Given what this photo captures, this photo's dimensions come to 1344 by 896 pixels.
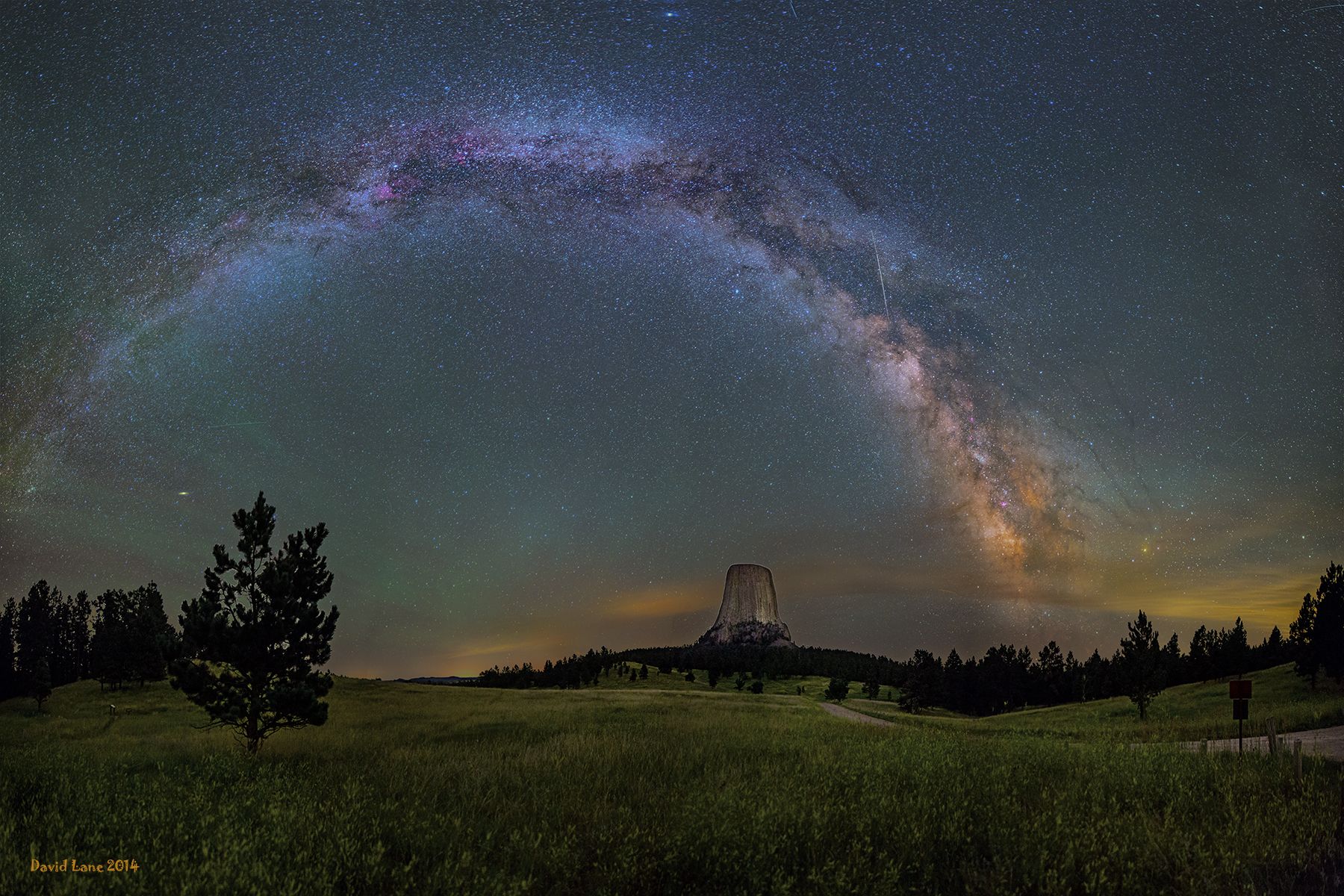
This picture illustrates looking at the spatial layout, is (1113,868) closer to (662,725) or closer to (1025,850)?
(1025,850)

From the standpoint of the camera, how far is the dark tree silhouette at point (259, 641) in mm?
16156

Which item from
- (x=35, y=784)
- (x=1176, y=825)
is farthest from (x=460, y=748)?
(x=1176, y=825)

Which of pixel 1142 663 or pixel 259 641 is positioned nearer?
pixel 259 641

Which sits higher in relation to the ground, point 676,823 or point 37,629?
point 676,823

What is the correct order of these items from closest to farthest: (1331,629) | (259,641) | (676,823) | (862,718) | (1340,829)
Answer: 1. (676,823)
2. (1340,829)
3. (259,641)
4. (862,718)
5. (1331,629)

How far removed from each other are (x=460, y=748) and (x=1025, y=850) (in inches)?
456

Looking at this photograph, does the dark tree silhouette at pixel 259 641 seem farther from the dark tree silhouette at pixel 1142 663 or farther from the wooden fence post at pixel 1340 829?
the dark tree silhouette at pixel 1142 663

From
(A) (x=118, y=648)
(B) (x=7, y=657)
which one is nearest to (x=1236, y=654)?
(A) (x=118, y=648)

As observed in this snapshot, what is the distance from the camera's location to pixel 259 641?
1644 centimetres

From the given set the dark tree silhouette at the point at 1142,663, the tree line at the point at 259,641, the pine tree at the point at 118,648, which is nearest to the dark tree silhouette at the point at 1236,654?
the dark tree silhouette at the point at 1142,663

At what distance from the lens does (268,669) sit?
54.6 ft

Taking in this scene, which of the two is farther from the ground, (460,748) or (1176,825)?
(1176,825)

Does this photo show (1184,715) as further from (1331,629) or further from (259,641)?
(259,641)

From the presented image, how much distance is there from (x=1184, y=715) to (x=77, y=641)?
124781 millimetres
